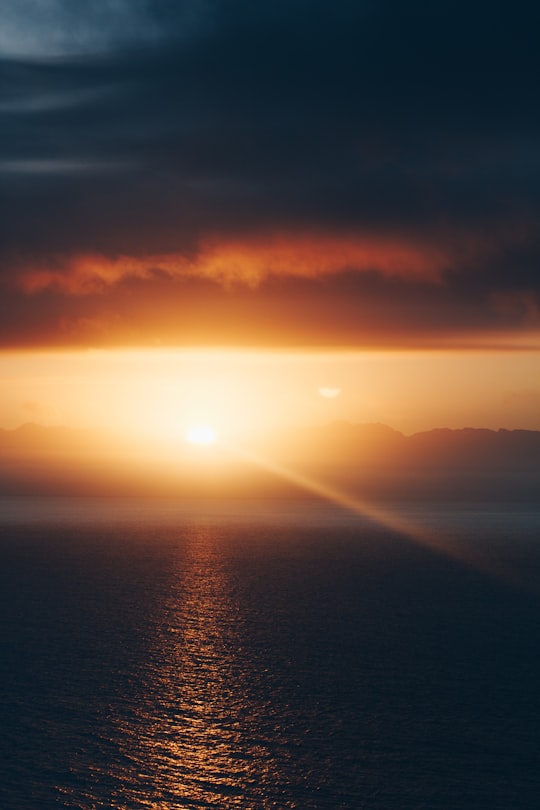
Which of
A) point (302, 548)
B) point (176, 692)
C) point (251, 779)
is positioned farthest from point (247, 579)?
point (251, 779)

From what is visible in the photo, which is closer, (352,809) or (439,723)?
(352,809)

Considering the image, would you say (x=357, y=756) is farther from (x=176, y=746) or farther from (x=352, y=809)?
(x=176, y=746)

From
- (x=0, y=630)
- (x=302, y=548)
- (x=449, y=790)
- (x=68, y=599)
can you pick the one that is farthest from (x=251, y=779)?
(x=302, y=548)

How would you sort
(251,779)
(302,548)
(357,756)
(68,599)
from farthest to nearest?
(302,548), (68,599), (357,756), (251,779)

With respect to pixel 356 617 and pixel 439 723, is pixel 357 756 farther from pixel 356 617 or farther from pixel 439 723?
pixel 356 617

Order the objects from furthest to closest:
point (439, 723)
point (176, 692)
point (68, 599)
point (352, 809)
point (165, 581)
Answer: point (165, 581) → point (68, 599) → point (176, 692) → point (439, 723) → point (352, 809)

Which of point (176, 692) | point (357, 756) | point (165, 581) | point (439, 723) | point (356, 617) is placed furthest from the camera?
point (165, 581)
